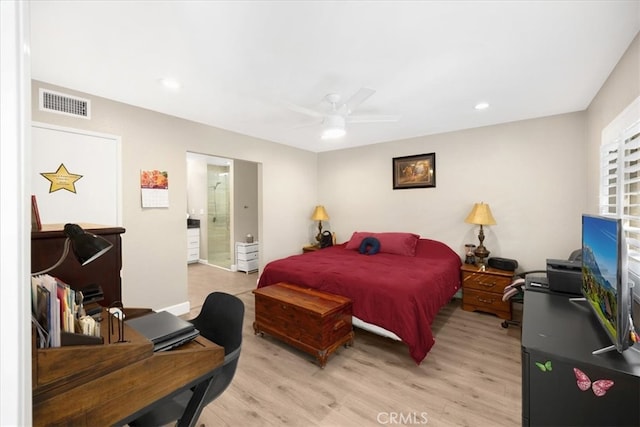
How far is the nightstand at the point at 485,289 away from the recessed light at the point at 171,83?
378 cm

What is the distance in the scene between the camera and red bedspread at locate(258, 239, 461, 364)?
7.61ft

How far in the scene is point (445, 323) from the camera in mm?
3141

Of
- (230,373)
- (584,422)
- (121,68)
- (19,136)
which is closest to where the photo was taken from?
(19,136)

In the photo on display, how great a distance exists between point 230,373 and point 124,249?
2202 mm

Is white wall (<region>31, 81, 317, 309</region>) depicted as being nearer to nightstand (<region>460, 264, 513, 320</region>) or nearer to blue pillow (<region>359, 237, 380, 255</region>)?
blue pillow (<region>359, 237, 380, 255</region>)

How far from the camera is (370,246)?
4020 mm

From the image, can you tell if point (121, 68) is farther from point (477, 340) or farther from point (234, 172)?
point (477, 340)

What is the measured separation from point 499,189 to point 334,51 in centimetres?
295

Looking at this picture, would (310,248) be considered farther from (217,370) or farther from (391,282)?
(217,370)

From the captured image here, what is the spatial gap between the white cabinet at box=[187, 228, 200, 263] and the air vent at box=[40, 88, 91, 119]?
404 centimetres

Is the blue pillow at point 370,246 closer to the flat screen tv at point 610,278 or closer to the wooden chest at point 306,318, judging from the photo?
the wooden chest at point 306,318

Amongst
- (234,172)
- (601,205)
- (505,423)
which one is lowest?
(505,423)

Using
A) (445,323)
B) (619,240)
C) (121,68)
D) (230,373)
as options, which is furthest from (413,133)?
(230,373)

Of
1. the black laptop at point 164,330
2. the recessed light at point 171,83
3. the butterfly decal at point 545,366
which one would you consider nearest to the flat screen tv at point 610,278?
the butterfly decal at point 545,366
